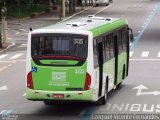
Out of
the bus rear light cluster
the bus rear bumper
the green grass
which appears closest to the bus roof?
the bus rear light cluster

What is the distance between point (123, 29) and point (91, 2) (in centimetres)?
6762

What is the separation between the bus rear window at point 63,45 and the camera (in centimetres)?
1842

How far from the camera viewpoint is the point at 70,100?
1839 cm

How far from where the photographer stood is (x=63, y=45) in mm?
18438

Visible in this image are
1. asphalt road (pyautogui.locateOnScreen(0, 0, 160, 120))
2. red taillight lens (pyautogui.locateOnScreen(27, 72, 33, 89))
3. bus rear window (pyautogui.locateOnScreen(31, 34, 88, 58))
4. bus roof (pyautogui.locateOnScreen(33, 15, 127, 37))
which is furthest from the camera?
bus roof (pyautogui.locateOnScreen(33, 15, 127, 37))

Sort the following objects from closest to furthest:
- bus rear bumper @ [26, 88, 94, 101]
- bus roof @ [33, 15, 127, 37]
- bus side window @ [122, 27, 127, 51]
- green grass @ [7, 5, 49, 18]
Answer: bus rear bumper @ [26, 88, 94, 101] < bus roof @ [33, 15, 127, 37] < bus side window @ [122, 27, 127, 51] < green grass @ [7, 5, 49, 18]

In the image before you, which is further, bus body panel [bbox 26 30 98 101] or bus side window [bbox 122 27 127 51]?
→ bus side window [bbox 122 27 127 51]

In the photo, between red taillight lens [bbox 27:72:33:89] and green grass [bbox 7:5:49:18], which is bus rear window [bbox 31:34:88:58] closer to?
red taillight lens [bbox 27:72:33:89]

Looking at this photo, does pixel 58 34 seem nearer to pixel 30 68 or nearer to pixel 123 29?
pixel 30 68

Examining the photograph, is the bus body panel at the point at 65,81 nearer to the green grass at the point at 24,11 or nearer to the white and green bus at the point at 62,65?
the white and green bus at the point at 62,65

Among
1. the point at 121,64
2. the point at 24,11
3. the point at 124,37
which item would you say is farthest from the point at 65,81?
the point at 24,11

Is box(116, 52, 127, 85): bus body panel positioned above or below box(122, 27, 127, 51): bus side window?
below

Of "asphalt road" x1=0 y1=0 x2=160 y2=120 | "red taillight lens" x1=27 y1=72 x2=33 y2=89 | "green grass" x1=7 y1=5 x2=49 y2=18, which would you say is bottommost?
"green grass" x1=7 y1=5 x2=49 y2=18

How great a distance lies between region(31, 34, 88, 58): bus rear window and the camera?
1842cm
